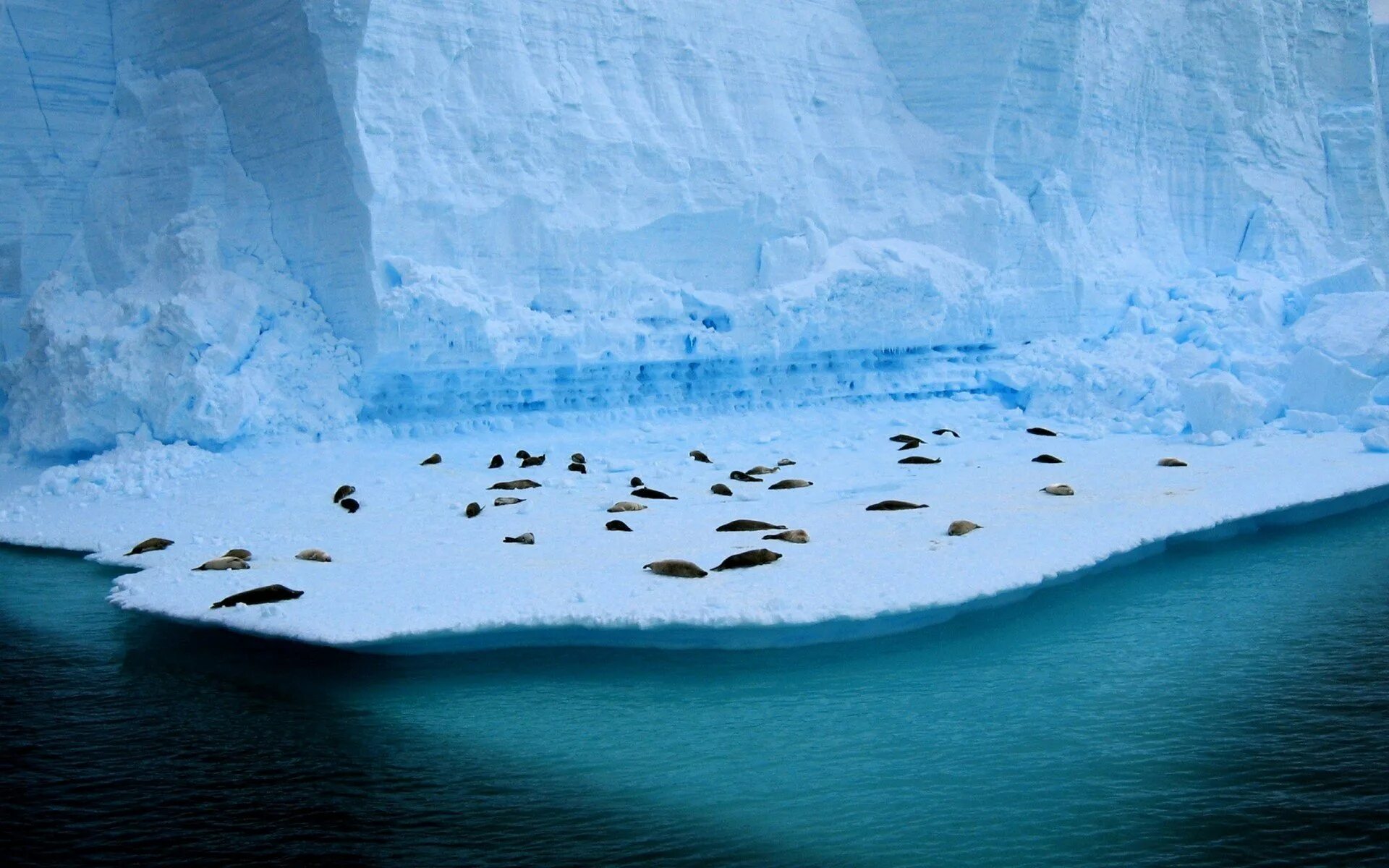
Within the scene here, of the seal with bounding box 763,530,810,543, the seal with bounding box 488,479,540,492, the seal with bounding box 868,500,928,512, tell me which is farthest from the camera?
the seal with bounding box 488,479,540,492

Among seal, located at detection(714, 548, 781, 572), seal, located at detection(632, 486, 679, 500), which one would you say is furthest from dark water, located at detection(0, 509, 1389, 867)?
seal, located at detection(632, 486, 679, 500)

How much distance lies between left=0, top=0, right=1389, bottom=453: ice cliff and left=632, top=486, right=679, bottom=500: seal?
2.74 meters

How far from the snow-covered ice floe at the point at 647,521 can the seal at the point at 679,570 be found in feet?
0.25

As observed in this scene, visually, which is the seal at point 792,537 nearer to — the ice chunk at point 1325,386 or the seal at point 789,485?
the seal at point 789,485

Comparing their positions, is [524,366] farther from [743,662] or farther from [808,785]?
[808,785]

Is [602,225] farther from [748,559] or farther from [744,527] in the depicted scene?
[748,559]

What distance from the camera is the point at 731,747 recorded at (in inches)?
170

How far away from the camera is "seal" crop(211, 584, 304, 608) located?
5625 millimetres

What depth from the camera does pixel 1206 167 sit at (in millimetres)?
16500

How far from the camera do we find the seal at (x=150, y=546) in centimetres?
698

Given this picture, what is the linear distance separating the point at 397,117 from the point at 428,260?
1.29 m

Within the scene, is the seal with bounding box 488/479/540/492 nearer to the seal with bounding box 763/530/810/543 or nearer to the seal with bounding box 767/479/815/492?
the seal with bounding box 767/479/815/492

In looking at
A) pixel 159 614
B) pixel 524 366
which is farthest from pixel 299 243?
pixel 159 614

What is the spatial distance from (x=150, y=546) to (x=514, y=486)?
2459mm
